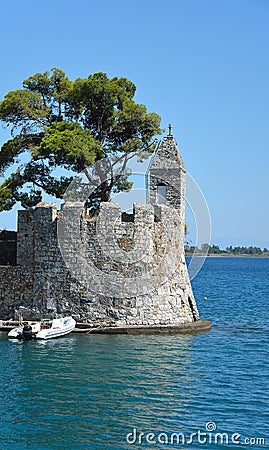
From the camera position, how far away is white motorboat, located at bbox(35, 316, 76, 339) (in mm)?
22500

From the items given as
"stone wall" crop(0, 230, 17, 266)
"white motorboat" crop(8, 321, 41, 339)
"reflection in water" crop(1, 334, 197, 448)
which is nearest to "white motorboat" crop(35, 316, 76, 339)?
"white motorboat" crop(8, 321, 41, 339)

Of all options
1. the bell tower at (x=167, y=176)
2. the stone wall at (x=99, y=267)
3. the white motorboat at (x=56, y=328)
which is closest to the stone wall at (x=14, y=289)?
the stone wall at (x=99, y=267)

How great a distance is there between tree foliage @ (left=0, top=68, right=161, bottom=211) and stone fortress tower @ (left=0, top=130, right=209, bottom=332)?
415 cm

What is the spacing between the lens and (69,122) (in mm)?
27016

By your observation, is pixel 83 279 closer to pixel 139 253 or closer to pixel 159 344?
pixel 139 253

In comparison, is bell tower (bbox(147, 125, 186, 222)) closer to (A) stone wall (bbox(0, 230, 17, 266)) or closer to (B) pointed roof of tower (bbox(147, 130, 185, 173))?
(B) pointed roof of tower (bbox(147, 130, 185, 173))

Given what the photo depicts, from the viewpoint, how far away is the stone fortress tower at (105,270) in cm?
2356

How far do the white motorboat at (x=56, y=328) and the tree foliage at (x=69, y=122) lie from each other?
6808 millimetres

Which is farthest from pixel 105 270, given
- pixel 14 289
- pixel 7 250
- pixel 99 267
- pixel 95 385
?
pixel 95 385

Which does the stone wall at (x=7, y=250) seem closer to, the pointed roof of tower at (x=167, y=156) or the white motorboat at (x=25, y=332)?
the white motorboat at (x=25, y=332)

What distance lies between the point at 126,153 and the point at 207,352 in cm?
1025

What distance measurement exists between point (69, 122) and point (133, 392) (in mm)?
13431

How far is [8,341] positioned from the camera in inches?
880

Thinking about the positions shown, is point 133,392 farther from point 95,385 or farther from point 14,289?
point 14,289
